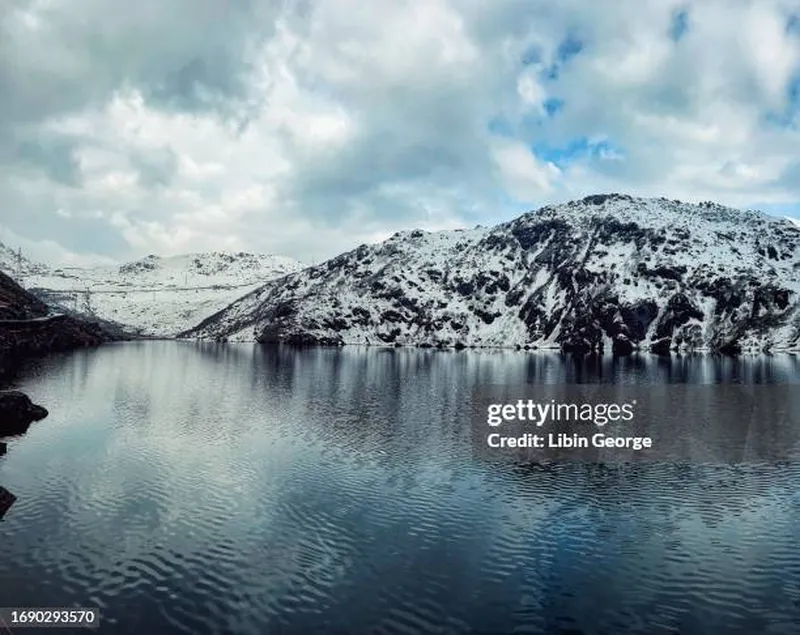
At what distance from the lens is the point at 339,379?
137250 millimetres

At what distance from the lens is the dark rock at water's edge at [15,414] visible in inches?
2891

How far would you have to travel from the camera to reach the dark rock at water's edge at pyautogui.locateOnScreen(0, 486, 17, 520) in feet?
142

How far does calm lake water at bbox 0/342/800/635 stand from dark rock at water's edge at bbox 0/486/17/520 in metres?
0.79

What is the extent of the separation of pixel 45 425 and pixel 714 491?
74.5 metres

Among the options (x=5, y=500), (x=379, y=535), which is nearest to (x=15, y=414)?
(x=5, y=500)

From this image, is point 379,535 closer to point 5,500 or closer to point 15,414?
point 5,500

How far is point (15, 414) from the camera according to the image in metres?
75.5

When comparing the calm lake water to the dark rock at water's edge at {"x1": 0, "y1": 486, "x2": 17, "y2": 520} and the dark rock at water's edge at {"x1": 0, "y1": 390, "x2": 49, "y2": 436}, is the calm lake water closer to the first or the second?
the dark rock at water's edge at {"x1": 0, "y1": 486, "x2": 17, "y2": 520}

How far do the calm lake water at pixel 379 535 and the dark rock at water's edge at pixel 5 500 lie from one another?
794mm

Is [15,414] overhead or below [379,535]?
overhead

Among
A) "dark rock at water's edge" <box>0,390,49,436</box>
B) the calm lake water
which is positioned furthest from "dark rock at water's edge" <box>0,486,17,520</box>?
"dark rock at water's edge" <box>0,390,49,436</box>

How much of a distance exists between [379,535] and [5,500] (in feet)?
89.8

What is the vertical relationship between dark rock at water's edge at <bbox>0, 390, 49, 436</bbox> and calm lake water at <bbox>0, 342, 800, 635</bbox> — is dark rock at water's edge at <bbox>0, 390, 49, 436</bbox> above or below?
above

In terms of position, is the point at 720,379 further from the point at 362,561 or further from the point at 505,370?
the point at 362,561
